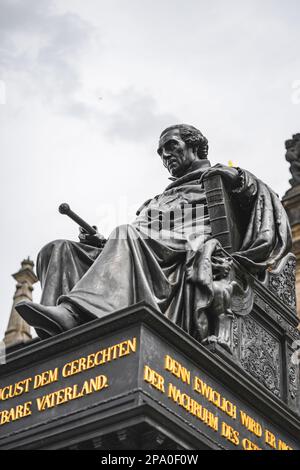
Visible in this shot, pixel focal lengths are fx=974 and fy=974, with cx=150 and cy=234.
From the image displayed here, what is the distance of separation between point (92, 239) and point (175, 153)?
1.40 metres

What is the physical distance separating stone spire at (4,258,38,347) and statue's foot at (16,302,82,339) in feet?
94.0

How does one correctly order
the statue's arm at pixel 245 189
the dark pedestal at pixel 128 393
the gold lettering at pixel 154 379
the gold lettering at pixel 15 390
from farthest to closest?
1. the statue's arm at pixel 245 189
2. the gold lettering at pixel 15 390
3. the gold lettering at pixel 154 379
4. the dark pedestal at pixel 128 393

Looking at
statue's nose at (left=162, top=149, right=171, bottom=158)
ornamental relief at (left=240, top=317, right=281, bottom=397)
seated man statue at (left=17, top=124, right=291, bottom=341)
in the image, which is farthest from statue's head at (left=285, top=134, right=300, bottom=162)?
ornamental relief at (left=240, top=317, right=281, bottom=397)

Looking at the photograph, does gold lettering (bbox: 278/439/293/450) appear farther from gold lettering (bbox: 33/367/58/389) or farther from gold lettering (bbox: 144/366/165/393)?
gold lettering (bbox: 33/367/58/389)

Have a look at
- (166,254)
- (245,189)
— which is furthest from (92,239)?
(245,189)

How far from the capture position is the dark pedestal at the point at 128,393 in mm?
5602

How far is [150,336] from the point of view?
19.6 feet

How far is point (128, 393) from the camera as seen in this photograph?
18.6ft

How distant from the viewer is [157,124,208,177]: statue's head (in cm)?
898

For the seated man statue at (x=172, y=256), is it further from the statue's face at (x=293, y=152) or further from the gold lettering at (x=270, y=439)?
the statue's face at (x=293, y=152)

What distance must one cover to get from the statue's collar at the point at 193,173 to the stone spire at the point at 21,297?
26438 millimetres

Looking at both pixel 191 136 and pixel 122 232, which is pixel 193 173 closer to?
pixel 191 136

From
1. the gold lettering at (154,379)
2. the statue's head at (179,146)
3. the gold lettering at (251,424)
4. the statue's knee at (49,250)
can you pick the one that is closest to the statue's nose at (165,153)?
the statue's head at (179,146)
